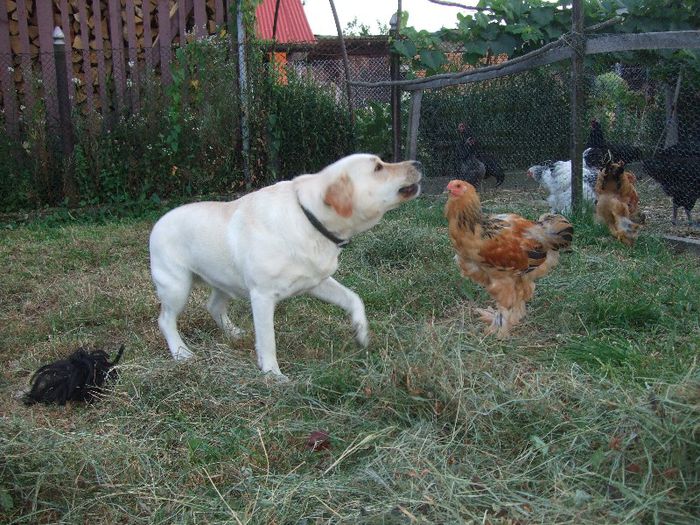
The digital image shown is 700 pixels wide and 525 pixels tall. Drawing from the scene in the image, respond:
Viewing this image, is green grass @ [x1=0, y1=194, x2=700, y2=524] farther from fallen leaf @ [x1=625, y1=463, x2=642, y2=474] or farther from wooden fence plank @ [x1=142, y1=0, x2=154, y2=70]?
wooden fence plank @ [x1=142, y1=0, x2=154, y2=70]

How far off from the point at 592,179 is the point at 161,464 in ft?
18.8

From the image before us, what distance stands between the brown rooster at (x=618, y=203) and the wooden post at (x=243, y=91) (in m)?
4.84

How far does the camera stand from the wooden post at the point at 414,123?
10.3 metres

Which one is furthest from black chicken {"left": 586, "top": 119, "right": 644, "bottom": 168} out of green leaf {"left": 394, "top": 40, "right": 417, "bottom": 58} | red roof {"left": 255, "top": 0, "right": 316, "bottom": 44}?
red roof {"left": 255, "top": 0, "right": 316, "bottom": 44}

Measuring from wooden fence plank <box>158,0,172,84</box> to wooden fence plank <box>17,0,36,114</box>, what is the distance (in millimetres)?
1587

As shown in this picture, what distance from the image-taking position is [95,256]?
286 inches

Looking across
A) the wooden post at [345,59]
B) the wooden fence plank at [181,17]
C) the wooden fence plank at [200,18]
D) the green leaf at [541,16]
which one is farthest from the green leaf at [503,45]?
the wooden fence plank at [181,17]

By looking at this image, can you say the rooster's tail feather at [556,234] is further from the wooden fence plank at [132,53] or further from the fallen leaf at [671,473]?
the wooden fence plank at [132,53]

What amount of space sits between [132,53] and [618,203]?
642 cm

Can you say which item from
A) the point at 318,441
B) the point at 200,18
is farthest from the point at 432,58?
the point at 318,441

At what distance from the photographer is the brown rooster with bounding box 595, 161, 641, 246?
6363mm

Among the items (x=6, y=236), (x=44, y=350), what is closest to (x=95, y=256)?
(x=6, y=236)

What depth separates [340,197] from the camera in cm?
397

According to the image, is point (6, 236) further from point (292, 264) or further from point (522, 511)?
point (522, 511)
